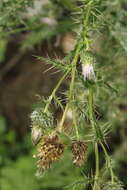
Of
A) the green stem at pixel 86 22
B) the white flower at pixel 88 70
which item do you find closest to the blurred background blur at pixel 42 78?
the green stem at pixel 86 22

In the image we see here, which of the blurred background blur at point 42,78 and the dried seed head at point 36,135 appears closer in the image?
the dried seed head at point 36,135

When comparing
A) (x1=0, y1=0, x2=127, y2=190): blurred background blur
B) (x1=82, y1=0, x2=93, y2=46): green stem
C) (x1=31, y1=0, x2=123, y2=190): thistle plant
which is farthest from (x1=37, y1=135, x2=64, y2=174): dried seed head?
(x1=82, y1=0, x2=93, y2=46): green stem

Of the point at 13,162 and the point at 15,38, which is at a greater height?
the point at 15,38

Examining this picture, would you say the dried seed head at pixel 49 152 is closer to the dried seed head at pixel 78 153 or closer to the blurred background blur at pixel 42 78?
the dried seed head at pixel 78 153

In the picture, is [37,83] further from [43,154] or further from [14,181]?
[43,154]

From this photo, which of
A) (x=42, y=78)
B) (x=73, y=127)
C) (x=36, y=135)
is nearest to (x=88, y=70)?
(x=73, y=127)

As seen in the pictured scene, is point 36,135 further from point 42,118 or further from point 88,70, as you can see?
point 88,70

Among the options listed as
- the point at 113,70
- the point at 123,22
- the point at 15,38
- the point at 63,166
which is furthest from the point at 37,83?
the point at 123,22
